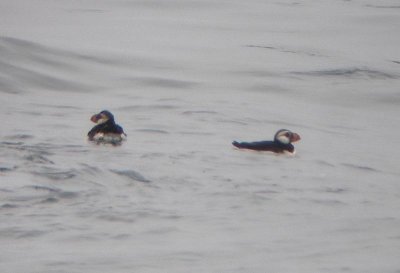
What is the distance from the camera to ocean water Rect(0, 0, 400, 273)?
36.7 ft

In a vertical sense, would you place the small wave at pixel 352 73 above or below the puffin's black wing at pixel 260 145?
above

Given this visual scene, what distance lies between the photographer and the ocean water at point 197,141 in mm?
11180

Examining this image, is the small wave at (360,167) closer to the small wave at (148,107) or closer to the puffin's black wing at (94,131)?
the puffin's black wing at (94,131)

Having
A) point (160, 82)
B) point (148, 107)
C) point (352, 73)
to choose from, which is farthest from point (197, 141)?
point (352, 73)

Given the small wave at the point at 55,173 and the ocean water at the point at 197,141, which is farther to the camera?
the small wave at the point at 55,173

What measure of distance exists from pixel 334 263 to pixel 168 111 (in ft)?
31.4

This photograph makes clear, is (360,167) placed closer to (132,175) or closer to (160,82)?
(132,175)

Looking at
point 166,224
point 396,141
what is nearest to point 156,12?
point 396,141

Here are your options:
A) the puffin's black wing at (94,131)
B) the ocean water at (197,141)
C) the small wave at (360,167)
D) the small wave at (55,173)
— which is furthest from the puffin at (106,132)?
the small wave at (360,167)

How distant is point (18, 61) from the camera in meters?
24.3

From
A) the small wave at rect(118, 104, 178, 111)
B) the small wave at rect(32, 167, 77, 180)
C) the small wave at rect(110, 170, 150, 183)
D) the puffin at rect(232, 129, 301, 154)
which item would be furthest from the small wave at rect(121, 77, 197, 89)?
the small wave at rect(32, 167, 77, 180)

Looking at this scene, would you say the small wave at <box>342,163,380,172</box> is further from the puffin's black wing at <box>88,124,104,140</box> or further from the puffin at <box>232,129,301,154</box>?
the puffin's black wing at <box>88,124,104,140</box>

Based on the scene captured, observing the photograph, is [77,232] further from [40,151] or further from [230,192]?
[40,151]

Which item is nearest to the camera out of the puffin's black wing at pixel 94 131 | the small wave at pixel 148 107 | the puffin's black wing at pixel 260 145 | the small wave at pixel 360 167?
the small wave at pixel 360 167
